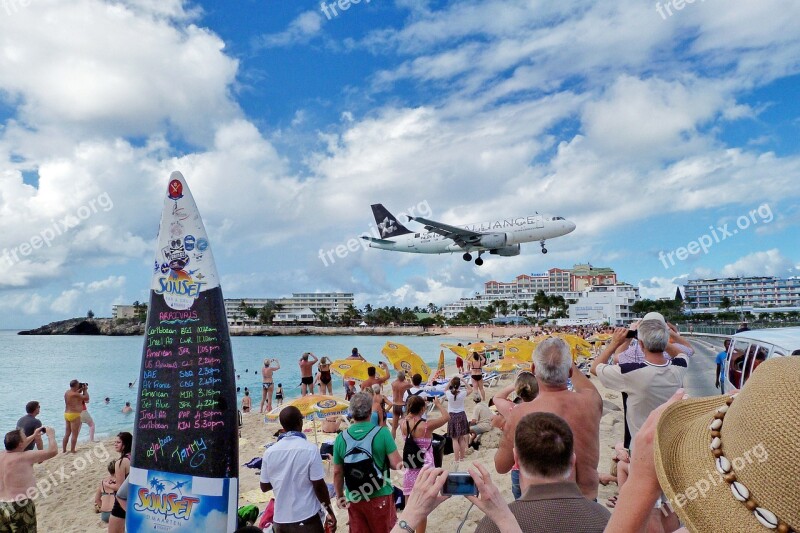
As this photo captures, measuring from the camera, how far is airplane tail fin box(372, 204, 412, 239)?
35375 millimetres

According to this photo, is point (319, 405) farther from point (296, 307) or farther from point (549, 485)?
point (296, 307)

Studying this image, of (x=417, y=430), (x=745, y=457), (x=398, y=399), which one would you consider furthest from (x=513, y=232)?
(x=745, y=457)

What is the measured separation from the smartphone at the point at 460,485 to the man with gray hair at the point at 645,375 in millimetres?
2178

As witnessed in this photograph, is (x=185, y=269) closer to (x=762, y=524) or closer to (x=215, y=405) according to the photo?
(x=215, y=405)

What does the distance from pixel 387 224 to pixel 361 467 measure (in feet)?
107

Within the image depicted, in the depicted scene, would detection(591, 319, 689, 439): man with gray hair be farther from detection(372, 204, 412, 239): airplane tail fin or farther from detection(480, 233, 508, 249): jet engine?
detection(372, 204, 412, 239): airplane tail fin

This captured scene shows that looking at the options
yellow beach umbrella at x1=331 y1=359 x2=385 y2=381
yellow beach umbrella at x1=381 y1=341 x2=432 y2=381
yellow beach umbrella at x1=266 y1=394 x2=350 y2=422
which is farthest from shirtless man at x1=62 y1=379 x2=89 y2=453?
yellow beach umbrella at x1=381 y1=341 x2=432 y2=381

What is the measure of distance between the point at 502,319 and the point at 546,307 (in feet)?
36.0

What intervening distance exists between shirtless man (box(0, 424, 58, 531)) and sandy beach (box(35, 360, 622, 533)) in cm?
296

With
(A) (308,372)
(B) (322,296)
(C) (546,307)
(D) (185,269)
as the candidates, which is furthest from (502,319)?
(D) (185,269)

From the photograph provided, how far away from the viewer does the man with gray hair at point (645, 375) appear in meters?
3.62

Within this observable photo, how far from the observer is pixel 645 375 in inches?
143

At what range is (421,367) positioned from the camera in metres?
13.0

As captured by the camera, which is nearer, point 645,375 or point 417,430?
point 645,375
